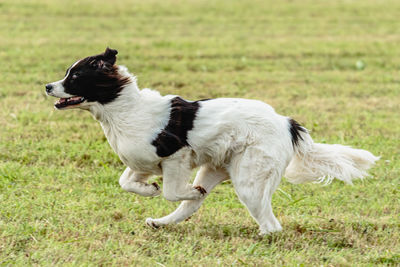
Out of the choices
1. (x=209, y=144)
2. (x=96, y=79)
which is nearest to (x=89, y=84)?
(x=96, y=79)

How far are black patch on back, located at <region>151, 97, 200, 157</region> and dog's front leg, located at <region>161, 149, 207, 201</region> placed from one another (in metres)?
0.07

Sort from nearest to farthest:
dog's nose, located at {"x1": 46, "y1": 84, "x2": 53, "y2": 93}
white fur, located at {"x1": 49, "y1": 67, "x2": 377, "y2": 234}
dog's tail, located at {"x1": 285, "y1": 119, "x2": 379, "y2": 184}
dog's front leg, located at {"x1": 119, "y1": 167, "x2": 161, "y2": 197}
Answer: dog's nose, located at {"x1": 46, "y1": 84, "x2": 53, "y2": 93} < white fur, located at {"x1": 49, "y1": 67, "x2": 377, "y2": 234} < dog's front leg, located at {"x1": 119, "y1": 167, "x2": 161, "y2": 197} < dog's tail, located at {"x1": 285, "y1": 119, "x2": 379, "y2": 184}

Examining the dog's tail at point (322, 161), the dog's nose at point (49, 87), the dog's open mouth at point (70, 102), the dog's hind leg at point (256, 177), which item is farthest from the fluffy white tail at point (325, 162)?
the dog's nose at point (49, 87)

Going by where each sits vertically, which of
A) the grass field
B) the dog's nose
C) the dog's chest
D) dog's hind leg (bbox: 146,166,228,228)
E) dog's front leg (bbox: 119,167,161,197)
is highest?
the dog's nose

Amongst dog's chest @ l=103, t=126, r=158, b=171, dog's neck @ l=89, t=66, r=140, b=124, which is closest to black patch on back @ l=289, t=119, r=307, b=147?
dog's chest @ l=103, t=126, r=158, b=171

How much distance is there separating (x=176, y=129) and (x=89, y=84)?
681 mm

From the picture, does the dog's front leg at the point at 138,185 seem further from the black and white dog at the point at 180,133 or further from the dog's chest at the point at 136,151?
the dog's chest at the point at 136,151

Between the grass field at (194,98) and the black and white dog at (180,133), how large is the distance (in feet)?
Result: 1.32

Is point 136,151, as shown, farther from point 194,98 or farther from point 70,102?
point 194,98

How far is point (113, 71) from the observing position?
4680mm

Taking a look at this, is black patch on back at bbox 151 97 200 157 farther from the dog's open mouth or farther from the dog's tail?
the dog's tail

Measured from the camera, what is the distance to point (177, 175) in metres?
4.70

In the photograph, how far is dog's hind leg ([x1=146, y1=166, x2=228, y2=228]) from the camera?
16.5 ft

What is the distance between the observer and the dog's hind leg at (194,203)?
16.5 feet
